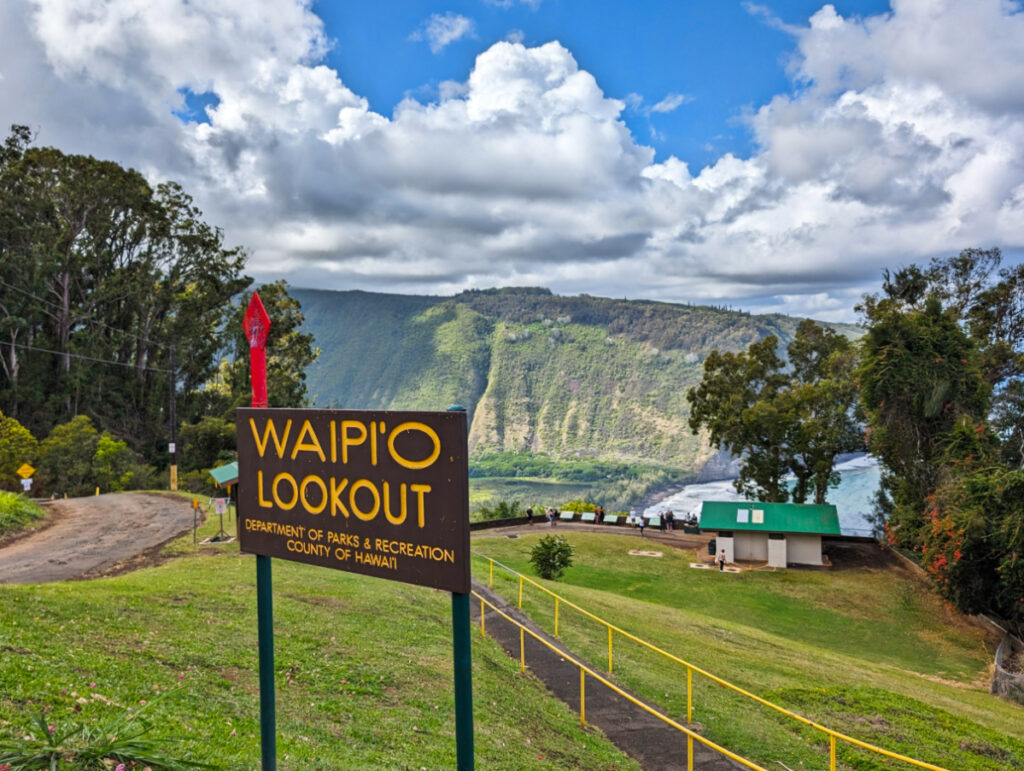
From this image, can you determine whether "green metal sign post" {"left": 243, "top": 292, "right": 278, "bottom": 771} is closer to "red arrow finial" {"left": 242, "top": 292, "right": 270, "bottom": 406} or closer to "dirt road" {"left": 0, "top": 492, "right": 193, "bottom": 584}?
"red arrow finial" {"left": 242, "top": 292, "right": 270, "bottom": 406}

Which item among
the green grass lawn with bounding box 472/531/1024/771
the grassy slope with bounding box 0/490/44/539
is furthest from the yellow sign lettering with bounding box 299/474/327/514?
the grassy slope with bounding box 0/490/44/539

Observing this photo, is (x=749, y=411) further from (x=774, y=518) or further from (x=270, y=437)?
(x=270, y=437)

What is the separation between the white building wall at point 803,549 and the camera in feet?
109

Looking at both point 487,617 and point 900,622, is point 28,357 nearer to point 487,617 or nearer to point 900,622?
point 487,617

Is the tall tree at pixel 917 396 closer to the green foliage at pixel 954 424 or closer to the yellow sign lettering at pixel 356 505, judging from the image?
the green foliage at pixel 954 424

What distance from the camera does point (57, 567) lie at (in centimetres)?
1738

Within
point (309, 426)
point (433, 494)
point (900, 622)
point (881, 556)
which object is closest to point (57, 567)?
point (309, 426)

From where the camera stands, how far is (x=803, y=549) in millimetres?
33562

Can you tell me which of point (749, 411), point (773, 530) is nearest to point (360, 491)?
point (773, 530)

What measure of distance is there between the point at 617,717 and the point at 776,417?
34448 mm

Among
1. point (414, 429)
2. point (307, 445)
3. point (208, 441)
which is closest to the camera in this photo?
point (414, 429)

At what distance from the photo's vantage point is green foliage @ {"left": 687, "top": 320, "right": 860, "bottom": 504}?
138 ft

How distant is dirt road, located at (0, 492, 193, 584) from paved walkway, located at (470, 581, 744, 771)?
1116 cm

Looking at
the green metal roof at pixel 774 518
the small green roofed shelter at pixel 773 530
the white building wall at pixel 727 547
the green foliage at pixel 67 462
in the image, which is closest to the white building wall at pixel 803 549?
the small green roofed shelter at pixel 773 530
